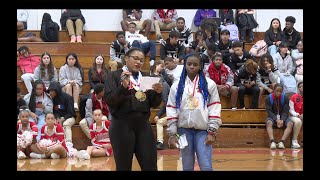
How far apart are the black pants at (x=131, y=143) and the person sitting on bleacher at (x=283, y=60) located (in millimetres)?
8360

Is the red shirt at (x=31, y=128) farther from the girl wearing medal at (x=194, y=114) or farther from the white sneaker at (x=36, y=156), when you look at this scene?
the girl wearing medal at (x=194, y=114)

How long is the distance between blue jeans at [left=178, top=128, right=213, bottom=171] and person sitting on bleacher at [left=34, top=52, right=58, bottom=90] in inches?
281

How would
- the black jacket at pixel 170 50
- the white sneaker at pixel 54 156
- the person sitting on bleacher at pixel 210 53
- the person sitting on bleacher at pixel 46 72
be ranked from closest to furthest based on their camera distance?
1. the white sneaker at pixel 54 156
2. the person sitting on bleacher at pixel 46 72
3. the person sitting on bleacher at pixel 210 53
4. the black jacket at pixel 170 50

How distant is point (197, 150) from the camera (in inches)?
242

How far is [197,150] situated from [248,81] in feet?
22.9

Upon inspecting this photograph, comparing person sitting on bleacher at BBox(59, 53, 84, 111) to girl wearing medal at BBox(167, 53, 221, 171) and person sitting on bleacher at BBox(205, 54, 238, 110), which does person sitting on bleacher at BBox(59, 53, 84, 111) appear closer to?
person sitting on bleacher at BBox(205, 54, 238, 110)

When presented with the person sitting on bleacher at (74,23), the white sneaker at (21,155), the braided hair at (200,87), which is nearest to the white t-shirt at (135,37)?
the person sitting on bleacher at (74,23)

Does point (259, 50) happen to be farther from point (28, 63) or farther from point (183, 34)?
point (28, 63)

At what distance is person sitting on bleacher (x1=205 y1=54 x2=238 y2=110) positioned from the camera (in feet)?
41.7

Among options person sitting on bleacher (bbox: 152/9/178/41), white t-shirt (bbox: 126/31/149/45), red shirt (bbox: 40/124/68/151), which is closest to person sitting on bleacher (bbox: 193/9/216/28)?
person sitting on bleacher (bbox: 152/9/178/41)

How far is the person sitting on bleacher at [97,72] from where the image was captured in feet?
42.1

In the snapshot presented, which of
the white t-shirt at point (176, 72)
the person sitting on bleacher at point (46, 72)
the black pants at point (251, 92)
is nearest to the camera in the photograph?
the white t-shirt at point (176, 72)
